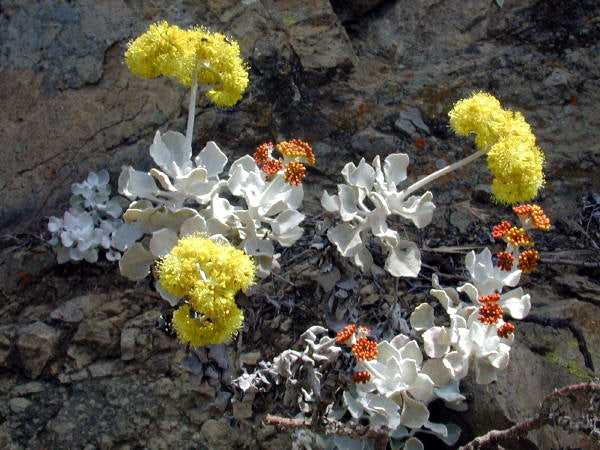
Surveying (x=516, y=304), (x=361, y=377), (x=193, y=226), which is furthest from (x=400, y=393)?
(x=193, y=226)

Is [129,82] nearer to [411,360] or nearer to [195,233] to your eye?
[195,233]

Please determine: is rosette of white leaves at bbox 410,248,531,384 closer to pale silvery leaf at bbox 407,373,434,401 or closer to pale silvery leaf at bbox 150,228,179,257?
pale silvery leaf at bbox 407,373,434,401

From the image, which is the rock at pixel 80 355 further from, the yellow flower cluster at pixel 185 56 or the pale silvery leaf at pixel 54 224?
the yellow flower cluster at pixel 185 56

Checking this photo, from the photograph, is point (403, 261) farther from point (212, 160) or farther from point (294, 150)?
point (212, 160)

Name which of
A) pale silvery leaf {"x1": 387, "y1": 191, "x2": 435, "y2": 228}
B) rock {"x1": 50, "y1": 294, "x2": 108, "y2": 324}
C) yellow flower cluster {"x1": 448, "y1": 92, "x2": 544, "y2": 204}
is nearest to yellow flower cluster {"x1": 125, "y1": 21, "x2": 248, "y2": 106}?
pale silvery leaf {"x1": 387, "y1": 191, "x2": 435, "y2": 228}

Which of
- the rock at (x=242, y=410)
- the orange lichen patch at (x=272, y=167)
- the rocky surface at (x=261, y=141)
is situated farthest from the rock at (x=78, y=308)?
the orange lichen patch at (x=272, y=167)
